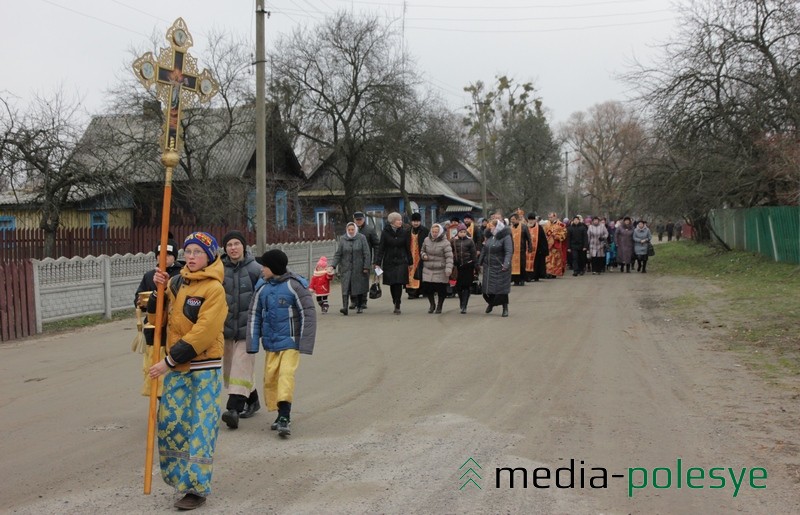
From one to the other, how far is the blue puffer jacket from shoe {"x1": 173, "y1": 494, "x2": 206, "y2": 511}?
1.96m

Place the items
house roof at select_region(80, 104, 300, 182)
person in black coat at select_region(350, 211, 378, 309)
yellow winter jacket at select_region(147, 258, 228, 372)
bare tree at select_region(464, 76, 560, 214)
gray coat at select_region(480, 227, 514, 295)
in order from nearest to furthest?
yellow winter jacket at select_region(147, 258, 228, 372)
gray coat at select_region(480, 227, 514, 295)
person in black coat at select_region(350, 211, 378, 309)
house roof at select_region(80, 104, 300, 182)
bare tree at select_region(464, 76, 560, 214)

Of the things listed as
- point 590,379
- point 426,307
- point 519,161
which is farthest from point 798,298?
point 519,161

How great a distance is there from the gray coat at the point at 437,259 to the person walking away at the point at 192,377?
392 inches

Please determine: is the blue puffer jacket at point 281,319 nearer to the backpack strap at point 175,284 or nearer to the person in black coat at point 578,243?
the backpack strap at point 175,284

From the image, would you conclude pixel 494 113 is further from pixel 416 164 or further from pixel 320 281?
pixel 320 281

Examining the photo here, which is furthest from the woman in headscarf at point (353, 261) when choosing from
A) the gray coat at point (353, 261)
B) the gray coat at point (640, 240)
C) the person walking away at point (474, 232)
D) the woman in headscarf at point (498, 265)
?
the gray coat at point (640, 240)

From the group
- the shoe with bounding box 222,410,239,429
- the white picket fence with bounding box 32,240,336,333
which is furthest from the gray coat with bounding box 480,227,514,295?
the shoe with bounding box 222,410,239,429

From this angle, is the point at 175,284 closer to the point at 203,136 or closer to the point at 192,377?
the point at 192,377

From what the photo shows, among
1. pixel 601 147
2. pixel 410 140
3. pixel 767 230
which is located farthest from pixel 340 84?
pixel 601 147

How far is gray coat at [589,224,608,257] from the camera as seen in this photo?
26.2 meters

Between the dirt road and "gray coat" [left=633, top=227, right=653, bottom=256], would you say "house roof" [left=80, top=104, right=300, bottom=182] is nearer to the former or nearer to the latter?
"gray coat" [left=633, top=227, right=653, bottom=256]

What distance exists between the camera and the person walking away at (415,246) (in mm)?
16481

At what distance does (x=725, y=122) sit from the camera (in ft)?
86.9

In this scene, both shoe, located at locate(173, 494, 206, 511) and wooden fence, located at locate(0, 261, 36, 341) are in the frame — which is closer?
shoe, located at locate(173, 494, 206, 511)
